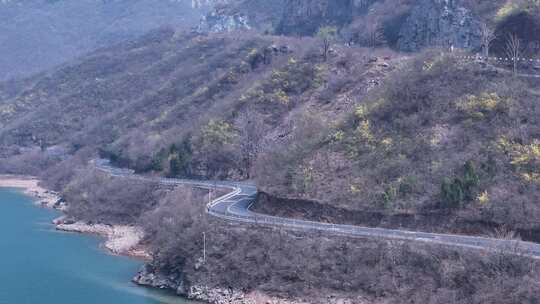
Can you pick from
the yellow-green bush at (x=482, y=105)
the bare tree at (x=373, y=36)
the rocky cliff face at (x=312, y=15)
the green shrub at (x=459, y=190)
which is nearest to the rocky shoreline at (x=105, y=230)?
the green shrub at (x=459, y=190)

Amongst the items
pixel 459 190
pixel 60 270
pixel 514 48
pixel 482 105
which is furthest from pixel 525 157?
pixel 60 270

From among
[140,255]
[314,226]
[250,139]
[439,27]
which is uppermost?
[439,27]

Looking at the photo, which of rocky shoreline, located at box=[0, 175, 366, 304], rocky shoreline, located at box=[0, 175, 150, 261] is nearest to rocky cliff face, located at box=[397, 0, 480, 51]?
rocky shoreline, located at box=[0, 175, 150, 261]

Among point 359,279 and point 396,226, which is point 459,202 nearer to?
point 396,226

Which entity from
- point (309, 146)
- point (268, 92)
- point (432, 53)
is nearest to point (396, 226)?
point (309, 146)

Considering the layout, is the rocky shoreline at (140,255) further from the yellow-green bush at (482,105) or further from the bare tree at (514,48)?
the bare tree at (514,48)

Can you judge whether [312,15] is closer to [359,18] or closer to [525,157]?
[359,18]

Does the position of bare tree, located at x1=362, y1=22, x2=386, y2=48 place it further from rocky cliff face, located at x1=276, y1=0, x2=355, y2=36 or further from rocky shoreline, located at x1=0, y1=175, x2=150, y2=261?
rocky shoreline, located at x1=0, y1=175, x2=150, y2=261
